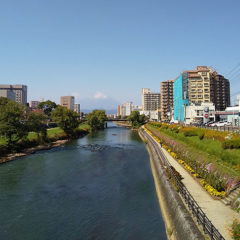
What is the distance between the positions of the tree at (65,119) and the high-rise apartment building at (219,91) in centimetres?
9509

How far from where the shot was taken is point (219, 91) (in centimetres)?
15138

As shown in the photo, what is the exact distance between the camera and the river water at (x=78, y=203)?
18109mm

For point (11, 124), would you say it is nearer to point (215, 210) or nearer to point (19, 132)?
point (19, 132)

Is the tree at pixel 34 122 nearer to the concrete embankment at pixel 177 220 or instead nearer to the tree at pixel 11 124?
the tree at pixel 11 124

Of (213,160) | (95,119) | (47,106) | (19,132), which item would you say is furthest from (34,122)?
(47,106)

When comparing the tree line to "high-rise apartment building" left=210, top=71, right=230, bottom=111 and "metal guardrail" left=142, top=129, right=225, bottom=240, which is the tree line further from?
"high-rise apartment building" left=210, top=71, right=230, bottom=111

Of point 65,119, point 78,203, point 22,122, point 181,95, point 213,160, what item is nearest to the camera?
point 78,203

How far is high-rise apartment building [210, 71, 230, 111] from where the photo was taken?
144375mm

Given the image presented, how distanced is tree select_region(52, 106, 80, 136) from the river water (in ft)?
135

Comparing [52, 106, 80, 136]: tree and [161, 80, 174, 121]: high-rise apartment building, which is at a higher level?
[161, 80, 174, 121]: high-rise apartment building

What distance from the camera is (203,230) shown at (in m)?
13.4

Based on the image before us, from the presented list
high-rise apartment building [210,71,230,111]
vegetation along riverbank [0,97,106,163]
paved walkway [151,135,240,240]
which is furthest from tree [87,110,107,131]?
paved walkway [151,135,240,240]

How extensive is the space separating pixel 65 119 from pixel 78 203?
60.6 m

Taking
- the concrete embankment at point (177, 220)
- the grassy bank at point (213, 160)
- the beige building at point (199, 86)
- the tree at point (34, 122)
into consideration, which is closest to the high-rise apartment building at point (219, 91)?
the beige building at point (199, 86)
